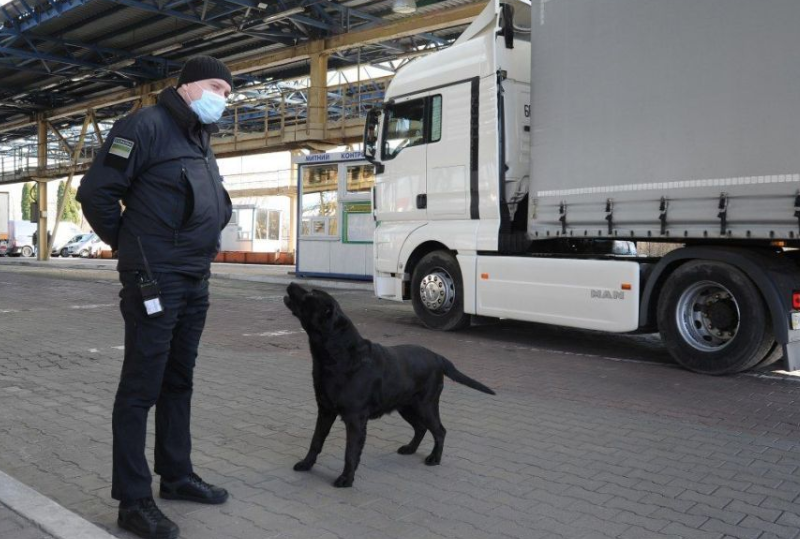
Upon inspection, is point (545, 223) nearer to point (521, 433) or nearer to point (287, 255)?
point (521, 433)

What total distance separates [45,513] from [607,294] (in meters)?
5.79

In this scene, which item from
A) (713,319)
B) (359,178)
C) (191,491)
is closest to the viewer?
(191,491)

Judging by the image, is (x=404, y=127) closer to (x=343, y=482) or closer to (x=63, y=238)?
(x=343, y=482)

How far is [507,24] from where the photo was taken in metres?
8.84

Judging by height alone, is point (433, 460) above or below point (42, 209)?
below

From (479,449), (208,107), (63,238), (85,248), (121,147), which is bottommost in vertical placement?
(479,449)

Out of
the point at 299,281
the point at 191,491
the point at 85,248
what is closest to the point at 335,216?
the point at 299,281

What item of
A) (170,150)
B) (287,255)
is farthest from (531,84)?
(287,255)

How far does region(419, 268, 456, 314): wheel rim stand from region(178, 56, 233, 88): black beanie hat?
643 cm

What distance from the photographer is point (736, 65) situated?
646 cm

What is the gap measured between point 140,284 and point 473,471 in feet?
7.08

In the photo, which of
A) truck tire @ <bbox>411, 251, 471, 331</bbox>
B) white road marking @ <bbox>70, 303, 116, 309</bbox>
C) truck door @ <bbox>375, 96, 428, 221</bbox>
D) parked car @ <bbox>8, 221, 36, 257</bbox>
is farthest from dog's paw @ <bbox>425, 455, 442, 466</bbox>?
parked car @ <bbox>8, 221, 36, 257</bbox>

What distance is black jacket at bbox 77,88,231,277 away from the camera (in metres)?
3.09

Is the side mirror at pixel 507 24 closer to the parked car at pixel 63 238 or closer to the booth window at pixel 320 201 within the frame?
the booth window at pixel 320 201
